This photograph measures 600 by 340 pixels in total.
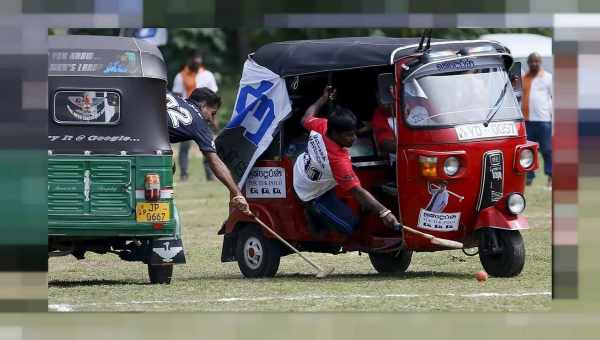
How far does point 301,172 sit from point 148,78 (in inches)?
60.1

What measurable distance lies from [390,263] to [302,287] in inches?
54.5

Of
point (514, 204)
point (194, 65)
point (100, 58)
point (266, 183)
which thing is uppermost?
point (194, 65)

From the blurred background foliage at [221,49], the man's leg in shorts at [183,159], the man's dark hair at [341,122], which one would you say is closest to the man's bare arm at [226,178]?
the man's dark hair at [341,122]

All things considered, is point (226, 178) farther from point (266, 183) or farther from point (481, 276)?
point (481, 276)

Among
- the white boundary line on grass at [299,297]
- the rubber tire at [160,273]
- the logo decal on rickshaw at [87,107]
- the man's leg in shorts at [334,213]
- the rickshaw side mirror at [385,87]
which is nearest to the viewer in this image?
the white boundary line on grass at [299,297]

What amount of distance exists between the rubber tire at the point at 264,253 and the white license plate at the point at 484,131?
2014 millimetres

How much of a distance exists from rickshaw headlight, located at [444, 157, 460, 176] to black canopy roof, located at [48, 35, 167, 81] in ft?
8.47

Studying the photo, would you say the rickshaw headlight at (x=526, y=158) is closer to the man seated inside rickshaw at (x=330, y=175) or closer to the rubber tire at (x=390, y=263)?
the man seated inside rickshaw at (x=330, y=175)

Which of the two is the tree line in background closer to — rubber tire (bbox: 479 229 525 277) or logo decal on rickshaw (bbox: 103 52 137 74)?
logo decal on rickshaw (bbox: 103 52 137 74)

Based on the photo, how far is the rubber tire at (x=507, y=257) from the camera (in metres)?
12.6

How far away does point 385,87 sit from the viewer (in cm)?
1260

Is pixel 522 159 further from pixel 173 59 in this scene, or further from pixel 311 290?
pixel 173 59

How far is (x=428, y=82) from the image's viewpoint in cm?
1264

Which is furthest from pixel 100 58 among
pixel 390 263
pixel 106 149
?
pixel 390 263
